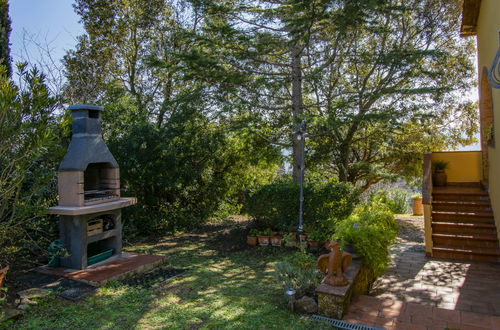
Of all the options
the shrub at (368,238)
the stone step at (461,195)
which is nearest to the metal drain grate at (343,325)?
the shrub at (368,238)

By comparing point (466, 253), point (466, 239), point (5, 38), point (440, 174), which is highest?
point (5, 38)

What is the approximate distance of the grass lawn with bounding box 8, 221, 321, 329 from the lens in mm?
3674

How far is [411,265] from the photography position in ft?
20.6

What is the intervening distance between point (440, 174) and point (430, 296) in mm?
5826

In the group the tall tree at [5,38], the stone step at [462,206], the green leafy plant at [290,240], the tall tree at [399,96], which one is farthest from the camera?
the tall tree at [399,96]

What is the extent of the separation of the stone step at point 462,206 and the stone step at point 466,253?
1299 mm

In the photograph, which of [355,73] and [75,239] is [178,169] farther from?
[355,73]

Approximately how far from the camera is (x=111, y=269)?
5.45 meters

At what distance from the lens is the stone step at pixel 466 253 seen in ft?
21.4

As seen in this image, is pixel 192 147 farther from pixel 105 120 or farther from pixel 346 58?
pixel 346 58

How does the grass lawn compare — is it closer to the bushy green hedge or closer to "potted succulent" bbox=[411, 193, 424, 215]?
the bushy green hedge

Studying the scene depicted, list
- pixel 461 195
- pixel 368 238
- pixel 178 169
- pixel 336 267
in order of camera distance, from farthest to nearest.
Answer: pixel 178 169 → pixel 461 195 → pixel 368 238 → pixel 336 267

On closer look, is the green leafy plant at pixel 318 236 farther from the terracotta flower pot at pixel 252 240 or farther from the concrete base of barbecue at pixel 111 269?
the concrete base of barbecue at pixel 111 269

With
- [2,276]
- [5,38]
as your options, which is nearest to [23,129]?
[2,276]
